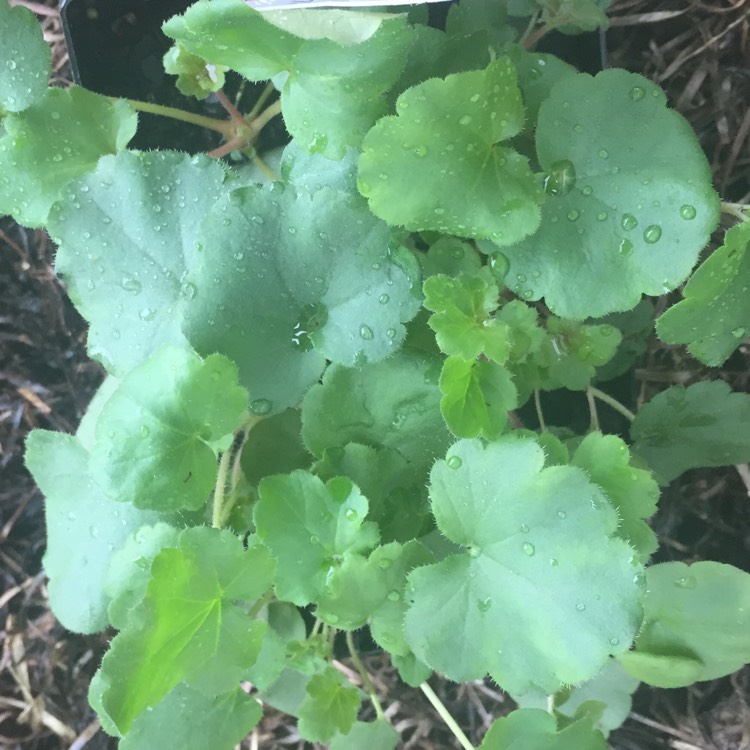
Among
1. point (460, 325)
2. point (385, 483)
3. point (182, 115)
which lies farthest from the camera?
point (182, 115)

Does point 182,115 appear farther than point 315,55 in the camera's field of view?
Yes

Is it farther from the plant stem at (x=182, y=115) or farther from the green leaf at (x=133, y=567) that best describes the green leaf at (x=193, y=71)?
the green leaf at (x=133, y=567)

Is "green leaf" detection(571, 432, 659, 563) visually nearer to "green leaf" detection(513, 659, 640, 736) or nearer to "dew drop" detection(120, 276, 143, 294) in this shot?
"green leaf" detection(513, 659, 640, 736)

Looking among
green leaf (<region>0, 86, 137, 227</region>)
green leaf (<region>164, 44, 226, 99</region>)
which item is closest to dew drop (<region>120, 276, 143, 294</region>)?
green leaf (<region>0, 86, 137, 227</region>)

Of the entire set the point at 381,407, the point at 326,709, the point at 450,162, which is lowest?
the point at 326,709

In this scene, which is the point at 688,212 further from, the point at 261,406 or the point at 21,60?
the point at 21,60

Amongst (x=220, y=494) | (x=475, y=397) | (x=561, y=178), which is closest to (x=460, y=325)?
(x=475, y=397)

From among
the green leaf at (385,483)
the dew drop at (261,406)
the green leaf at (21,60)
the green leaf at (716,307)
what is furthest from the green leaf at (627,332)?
the green leaf at (21,60)
